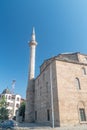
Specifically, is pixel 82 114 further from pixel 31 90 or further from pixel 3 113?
pixel 3 113

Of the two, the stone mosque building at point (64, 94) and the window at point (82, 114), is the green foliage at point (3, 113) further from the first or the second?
the window at point (82, 114)

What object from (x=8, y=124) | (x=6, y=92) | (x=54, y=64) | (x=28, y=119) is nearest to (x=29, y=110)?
(x=28, y=119)

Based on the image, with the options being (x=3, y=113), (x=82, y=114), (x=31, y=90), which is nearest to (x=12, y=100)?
(x=3, y=113)

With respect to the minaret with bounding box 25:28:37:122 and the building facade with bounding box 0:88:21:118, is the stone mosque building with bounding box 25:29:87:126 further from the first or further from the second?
the building facade with bounding box 0:88:21:118

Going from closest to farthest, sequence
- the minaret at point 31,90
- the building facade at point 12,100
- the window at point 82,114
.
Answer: the window at point 82,114, the minaret at point 31,90, the building facade at point 12,100

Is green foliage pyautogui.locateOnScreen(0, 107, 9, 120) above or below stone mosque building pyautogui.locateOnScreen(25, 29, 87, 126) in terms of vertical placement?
below

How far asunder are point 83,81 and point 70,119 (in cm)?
769

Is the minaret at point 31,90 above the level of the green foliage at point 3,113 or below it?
above

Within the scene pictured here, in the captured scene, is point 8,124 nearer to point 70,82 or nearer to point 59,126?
point 59,126

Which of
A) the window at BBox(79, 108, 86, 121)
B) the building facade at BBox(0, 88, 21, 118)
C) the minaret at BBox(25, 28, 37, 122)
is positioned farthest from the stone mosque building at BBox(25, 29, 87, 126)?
the building facade at BBox(0, 88, 21, 118)

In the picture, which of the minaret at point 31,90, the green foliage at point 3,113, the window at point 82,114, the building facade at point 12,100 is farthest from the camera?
the building facade at point 12,100

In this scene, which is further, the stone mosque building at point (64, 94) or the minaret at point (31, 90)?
the minaret at point (31, 90)

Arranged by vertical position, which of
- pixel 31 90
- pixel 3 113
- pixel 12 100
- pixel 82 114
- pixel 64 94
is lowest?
pixel 3 113

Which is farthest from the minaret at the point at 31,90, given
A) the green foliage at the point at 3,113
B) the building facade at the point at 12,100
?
the building facade at the point at 12,100
